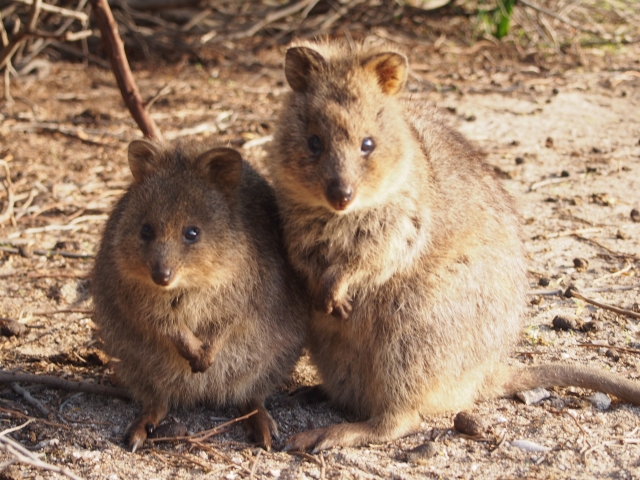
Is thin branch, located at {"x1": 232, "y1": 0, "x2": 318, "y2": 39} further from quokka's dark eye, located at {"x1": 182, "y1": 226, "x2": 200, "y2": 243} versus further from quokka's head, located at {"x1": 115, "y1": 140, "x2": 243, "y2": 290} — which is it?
quokka's dark eye, located at {"x1": 182, "y1": 226, "x2": 200, "y2": 243}

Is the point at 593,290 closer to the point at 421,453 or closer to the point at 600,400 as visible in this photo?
the point at 600,400

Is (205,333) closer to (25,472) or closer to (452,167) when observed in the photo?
(25,472)

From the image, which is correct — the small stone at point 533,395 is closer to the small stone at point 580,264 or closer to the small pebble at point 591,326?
the small pebble at point 591,326

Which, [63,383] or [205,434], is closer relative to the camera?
Result: [205,434]

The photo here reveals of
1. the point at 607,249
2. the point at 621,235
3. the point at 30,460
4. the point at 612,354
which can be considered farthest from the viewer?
the point at 621,235

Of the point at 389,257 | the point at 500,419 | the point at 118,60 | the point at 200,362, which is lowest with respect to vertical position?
the point at 500,419

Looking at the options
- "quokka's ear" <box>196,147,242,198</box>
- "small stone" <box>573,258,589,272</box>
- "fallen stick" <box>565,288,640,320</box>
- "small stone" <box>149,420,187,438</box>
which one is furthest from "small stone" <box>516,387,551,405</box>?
"quokka's ear" <box>196,147,242,198</box>

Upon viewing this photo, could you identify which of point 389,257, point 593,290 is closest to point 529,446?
point 389,257

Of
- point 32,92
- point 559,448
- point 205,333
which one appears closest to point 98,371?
point 205,333
